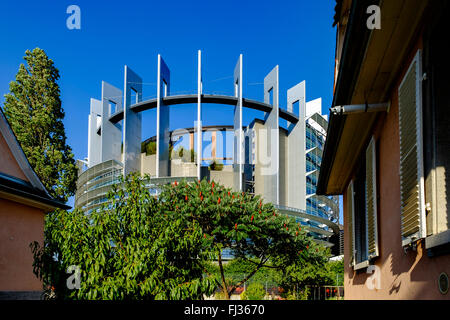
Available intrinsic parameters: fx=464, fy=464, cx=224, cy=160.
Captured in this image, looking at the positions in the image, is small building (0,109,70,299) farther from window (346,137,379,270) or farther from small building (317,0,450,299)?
small building (317,0,450,299)

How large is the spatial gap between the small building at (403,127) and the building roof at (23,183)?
26.4ft

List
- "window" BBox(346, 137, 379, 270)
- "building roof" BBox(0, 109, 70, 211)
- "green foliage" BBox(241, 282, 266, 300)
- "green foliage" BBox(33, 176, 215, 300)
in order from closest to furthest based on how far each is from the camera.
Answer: "window" BBox(346, 137, 379, 270)
"green foliage" BBox(33, 176, 215, 300)
"building roof" BBox(0, 109, 70, 211)
"green foliage" BBox(241, 282, 266, 300)

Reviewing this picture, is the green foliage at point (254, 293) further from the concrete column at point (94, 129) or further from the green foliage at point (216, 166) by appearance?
the concrete column at point (94, 129)

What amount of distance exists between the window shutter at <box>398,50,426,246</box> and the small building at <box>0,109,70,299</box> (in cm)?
910

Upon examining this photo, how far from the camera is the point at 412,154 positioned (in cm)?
482

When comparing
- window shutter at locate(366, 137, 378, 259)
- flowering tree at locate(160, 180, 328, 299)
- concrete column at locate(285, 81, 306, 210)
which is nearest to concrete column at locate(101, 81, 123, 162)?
concrete column at locate(285, 81, 306, 210)

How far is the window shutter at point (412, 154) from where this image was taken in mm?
4375

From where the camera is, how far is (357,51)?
16.7 feet

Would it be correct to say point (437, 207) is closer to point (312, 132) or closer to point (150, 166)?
point (150, 166)

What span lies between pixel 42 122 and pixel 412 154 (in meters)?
22.8

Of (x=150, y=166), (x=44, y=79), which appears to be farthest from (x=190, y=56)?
(x=44, y=79)

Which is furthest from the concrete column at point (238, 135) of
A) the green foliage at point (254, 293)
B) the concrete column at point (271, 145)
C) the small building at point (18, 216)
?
the small building at point (18, 216)

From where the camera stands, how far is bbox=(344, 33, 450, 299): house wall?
4.48 metres

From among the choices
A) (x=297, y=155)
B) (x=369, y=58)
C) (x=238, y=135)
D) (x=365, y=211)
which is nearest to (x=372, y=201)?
(x=365, y=211)
